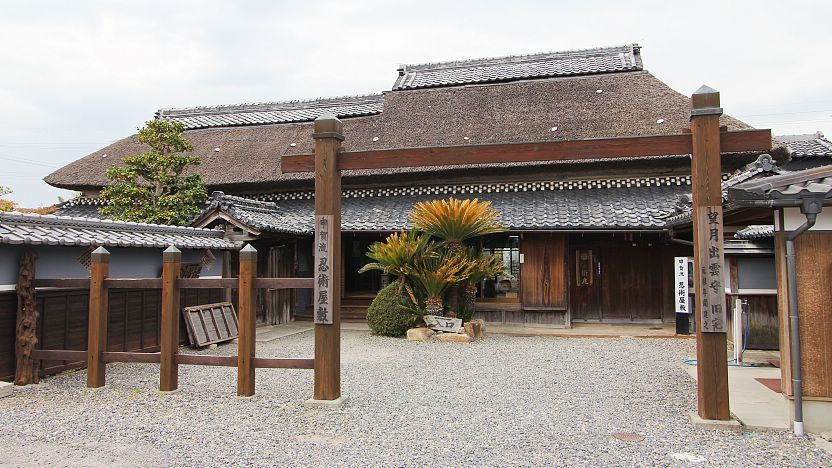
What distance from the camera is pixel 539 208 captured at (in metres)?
12.1

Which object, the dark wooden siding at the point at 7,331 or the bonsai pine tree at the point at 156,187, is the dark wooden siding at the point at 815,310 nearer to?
the dark wooden siding at the point at 7,331

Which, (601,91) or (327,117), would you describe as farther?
(601,91)

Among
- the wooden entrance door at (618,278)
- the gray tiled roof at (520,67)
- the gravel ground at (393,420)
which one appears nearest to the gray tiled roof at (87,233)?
the gravel ground at (393,420)

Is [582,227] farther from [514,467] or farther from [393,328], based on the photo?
[514,467]

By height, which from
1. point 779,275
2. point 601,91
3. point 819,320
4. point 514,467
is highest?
point 601,91

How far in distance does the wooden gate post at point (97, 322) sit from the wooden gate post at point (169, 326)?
742 millimetres

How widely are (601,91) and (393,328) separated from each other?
9.16 metres

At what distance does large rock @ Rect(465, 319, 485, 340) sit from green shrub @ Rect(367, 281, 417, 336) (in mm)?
977

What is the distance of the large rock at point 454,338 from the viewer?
969 cm

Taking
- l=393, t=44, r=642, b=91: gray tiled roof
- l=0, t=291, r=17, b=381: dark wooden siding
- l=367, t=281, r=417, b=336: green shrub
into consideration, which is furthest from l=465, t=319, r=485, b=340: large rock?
l=393, t=44, r=642, b=91: gray tiled roof

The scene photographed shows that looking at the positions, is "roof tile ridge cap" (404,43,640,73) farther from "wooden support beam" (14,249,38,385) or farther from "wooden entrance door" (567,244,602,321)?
"wooden support beam" (14,249,38,385)

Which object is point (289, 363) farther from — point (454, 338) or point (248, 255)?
point (454, 338)

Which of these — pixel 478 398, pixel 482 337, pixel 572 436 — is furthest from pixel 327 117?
pixel 482 337

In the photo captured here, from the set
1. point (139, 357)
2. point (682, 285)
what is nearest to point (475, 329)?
point (682, 285)
